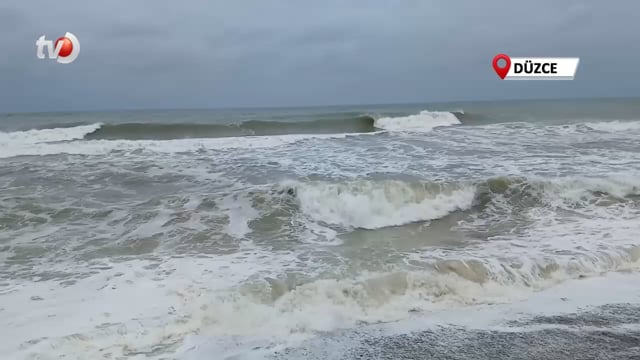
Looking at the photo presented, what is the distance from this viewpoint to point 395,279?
4.45m

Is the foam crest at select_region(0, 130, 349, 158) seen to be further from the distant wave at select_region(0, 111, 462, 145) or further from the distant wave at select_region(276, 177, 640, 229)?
the distant wave at select_region(276, 177, 640, 229)

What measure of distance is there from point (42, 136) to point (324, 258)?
18.0 m

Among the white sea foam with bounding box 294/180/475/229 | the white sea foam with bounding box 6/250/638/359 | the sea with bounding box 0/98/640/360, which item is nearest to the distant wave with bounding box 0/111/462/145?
the sea with bounding box 0/98/640/360

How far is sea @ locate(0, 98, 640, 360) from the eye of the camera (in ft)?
11.0

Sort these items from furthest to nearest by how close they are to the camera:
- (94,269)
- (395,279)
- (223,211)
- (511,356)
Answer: (223,211)
(94,269)
(395,279)
(511,356)

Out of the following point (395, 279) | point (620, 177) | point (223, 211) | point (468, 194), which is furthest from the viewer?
point (620, 177)

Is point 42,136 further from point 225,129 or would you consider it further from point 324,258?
point 324,258

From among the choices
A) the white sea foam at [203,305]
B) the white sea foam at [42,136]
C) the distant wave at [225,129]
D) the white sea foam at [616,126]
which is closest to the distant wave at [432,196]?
the white sea foam at [203,305]

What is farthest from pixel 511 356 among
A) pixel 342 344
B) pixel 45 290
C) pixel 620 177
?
pixel 620 177

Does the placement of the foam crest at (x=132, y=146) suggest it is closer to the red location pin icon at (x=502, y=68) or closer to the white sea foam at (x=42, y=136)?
the white sea foam at (x=42, y=136)

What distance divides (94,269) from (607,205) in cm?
716

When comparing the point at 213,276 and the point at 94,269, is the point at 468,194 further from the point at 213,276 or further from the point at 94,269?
the point at 94,269

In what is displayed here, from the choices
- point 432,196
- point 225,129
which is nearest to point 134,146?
point 225,129

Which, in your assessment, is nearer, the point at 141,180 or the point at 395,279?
the point at 395,279
